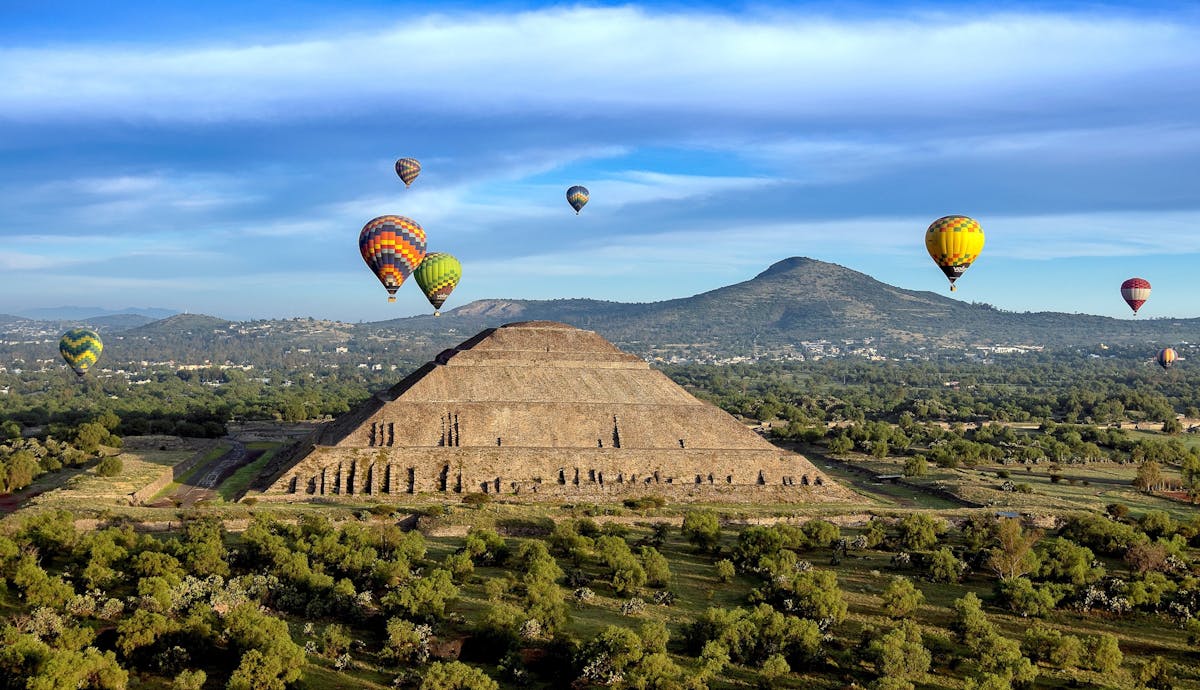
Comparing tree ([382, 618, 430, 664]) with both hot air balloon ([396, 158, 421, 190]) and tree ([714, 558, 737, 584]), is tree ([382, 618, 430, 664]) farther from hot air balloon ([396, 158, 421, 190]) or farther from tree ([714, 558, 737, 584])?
hot air balloon ([396, 158, 421, 190])

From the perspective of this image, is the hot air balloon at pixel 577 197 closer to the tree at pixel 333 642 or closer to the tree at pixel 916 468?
the tree at pixel 916 468

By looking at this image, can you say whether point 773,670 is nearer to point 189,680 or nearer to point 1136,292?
point 189,680

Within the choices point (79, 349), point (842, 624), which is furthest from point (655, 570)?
point (79, 349)

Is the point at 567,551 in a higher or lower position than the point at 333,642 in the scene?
higher

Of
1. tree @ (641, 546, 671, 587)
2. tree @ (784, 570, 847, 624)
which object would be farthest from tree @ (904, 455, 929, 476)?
tree @ (641, 546, 671, 587)

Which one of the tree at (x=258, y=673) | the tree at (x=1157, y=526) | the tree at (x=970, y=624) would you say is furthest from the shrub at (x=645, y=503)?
the tree at (x=258, y=673)
